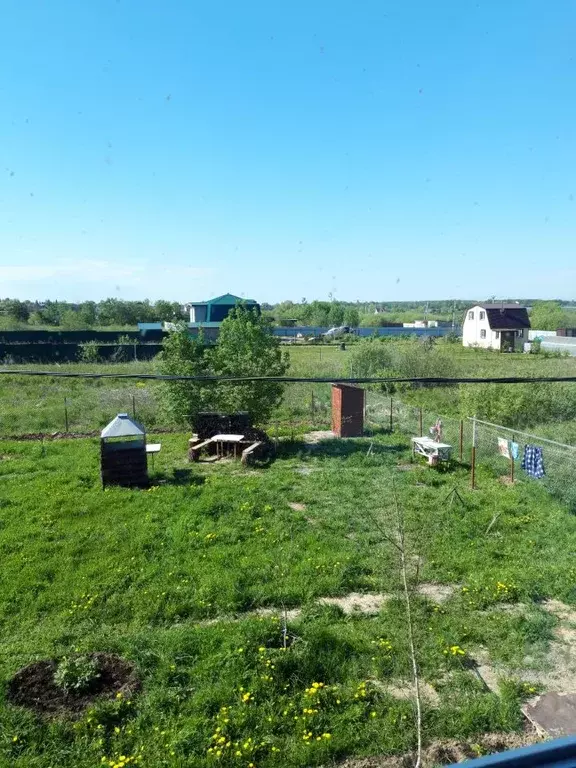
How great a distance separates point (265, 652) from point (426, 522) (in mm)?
4394

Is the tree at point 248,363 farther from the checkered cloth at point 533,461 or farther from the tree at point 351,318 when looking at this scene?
the tree at point 351,318

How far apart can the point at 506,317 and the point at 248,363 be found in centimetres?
3902

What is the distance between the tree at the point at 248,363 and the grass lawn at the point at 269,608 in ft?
15.2

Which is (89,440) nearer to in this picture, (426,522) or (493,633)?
(426,522)

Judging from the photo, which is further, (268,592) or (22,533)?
(22,533)

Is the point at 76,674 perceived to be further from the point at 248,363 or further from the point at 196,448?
the point at 248,363

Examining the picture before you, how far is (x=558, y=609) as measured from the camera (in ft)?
20.9

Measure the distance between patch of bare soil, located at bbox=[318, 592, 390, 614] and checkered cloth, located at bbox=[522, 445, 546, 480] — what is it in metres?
5.04

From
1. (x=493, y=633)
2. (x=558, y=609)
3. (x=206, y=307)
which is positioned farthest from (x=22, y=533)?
(x=206, y=307)

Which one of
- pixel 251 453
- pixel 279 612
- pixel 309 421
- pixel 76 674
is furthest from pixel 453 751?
pixel 309 421

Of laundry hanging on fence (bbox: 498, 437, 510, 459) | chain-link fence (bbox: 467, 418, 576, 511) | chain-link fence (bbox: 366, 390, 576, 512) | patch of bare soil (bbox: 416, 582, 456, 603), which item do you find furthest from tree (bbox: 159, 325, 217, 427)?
patch of bare soil (bbox: 416, 582, 456, 603)

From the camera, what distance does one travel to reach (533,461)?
10.2 m

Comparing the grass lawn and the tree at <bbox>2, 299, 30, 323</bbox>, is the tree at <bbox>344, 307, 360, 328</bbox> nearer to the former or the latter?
the tree at <bbox>2, 299, 30, 323</bbox>

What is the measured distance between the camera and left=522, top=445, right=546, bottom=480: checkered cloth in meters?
10.0
